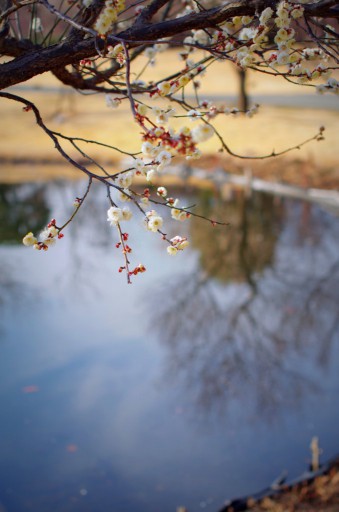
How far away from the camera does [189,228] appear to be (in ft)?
33.4

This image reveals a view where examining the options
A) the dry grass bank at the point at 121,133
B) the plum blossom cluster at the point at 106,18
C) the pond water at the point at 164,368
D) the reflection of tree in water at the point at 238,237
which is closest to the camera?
the plum blossom cluster at the point at 106,18

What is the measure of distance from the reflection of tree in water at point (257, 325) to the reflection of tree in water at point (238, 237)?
42 mm

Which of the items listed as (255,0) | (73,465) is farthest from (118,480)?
(255,0)

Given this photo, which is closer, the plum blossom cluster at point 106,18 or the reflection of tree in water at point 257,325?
the plum blossom cluster at point 106,18

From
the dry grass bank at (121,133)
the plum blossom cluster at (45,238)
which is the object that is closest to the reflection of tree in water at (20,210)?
the dry grass bank at (121,133)

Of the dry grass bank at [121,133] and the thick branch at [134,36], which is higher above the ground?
the dry grass bank at [121,133]

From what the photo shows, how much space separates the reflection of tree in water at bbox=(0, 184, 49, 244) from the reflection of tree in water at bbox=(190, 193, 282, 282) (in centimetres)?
279

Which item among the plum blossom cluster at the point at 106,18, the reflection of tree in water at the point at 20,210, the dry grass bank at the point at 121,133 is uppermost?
the dry grass bank at the point at 121,133

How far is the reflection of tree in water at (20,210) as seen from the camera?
9.49 m

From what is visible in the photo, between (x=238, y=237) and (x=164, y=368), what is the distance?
4313 mm

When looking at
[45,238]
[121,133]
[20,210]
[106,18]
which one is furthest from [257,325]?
[121,133]

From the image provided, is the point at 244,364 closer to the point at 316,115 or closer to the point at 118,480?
the point at 118,480

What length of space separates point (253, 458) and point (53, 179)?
10.2 metres

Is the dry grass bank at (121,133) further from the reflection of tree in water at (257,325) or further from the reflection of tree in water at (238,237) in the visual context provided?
the reflection of tree in water at (257,325)
